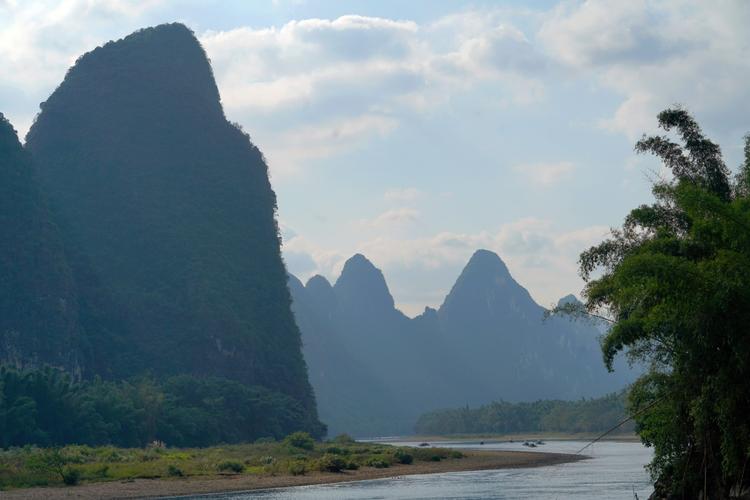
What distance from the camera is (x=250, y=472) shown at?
166 ft

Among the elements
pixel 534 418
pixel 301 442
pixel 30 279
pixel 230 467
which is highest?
pixel 30 279

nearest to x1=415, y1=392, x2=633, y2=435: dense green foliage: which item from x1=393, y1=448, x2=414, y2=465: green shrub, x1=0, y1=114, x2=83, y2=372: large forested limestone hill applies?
x1=0, y1=114, x2=83, y2=372: large forested limestone hill

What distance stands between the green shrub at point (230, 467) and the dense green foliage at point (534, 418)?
254 feet

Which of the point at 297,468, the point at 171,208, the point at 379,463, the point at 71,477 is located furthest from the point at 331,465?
the point at 171,208

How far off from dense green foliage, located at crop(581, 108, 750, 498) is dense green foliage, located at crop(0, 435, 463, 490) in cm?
2910

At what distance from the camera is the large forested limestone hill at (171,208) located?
382ft

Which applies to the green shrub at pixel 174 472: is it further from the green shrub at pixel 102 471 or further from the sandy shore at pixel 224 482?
the green shrub at pixel 102 471

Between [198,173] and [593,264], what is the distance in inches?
4644

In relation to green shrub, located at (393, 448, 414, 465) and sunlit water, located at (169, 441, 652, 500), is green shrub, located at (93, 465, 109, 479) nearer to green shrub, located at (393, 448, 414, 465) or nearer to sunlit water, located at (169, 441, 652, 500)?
sunlit water, located at (169, 441, 652, 500)

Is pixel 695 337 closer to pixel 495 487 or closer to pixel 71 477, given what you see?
pixel 495 487

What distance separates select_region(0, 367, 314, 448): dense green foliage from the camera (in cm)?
6229

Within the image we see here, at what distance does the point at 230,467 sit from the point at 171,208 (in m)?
84.9

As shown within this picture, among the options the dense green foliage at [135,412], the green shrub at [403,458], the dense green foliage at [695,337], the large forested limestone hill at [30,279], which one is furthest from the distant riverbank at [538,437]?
the dense green foliage at [695,337]

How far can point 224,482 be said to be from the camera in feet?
148
